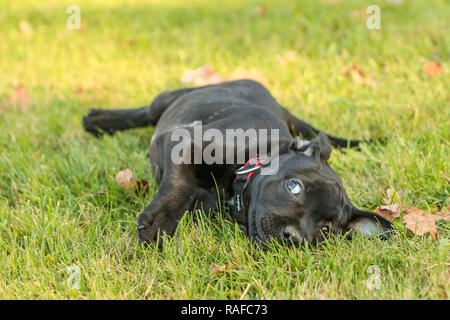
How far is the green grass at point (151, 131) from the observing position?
7.18 ft

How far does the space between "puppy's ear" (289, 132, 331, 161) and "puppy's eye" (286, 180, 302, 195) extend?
251 mm

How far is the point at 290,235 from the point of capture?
7.62 ft

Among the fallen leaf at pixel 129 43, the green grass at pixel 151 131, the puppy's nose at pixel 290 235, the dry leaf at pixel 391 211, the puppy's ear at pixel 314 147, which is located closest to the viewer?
the green grass at pixel 151 131

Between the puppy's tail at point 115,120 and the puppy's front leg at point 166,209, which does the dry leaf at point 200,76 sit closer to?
the puppy's tail at point 115,120

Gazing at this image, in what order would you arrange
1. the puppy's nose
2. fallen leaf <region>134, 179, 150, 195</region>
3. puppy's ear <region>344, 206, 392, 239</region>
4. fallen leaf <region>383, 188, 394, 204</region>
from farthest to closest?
fallen leaf <region>134, 179, 150, 195</region> → fallen leaf <region>383, 188, 394, 204</region> → puppy's ear <region>344, 206, 392, 239</region> → the puppy's nose

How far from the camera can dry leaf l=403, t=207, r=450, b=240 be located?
8.15 ft

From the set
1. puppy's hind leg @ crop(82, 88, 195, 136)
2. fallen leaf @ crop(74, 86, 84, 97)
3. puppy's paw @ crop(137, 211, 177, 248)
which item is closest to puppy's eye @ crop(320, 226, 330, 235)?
puppy's paw @ crop(137, 211, 177, 248)

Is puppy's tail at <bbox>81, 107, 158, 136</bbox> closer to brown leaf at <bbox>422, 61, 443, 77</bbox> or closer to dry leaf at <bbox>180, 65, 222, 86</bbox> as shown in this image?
dry leaf at <bbox>180, 65, 222, 86</bbox>

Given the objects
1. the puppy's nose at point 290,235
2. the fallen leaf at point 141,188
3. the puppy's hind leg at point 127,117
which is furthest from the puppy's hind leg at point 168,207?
the puppy's hind leg at point 127,117

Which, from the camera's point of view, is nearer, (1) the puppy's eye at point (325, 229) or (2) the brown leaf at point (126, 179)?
(1) the puppy's eye at point (325, 229)

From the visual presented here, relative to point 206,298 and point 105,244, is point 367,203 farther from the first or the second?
point 105,244

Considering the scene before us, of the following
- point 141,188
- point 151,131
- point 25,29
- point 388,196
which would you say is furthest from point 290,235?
point 25,29

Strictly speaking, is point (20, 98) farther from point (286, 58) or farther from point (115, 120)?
point (286, 58)

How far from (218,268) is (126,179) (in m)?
1.12
